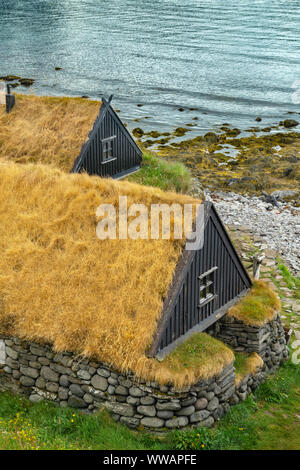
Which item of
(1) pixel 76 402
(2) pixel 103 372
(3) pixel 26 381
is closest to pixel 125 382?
(2) pixel 103 372

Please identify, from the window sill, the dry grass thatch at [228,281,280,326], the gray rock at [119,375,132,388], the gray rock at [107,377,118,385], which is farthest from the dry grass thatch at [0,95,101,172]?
the gray rock at [119,375,132,388]

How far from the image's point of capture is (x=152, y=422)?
14289 millimetres

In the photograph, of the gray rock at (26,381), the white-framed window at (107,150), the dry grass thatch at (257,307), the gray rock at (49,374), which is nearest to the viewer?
the gray rock at (49,374)

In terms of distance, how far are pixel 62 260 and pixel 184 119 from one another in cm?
4538

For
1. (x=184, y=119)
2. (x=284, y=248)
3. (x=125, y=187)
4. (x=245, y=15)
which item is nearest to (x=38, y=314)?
(x=125, y=187)

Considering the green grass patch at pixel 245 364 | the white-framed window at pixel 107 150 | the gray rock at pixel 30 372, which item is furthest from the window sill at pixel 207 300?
the white-framed window at pixel 107 150

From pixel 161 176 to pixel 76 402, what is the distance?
739 inches

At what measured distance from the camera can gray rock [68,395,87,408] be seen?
15.2m

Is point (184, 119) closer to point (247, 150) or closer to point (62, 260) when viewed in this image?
point (247, 150)

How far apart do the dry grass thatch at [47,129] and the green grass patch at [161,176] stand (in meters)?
4.73

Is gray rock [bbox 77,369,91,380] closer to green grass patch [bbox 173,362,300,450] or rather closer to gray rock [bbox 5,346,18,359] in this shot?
gray rock [bbox 5,346,18,359]

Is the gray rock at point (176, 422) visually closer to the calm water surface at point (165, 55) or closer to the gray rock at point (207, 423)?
the gray rock at point (207, 423)

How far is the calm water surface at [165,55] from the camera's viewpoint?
6569cm

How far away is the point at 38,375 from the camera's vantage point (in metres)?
15.9
